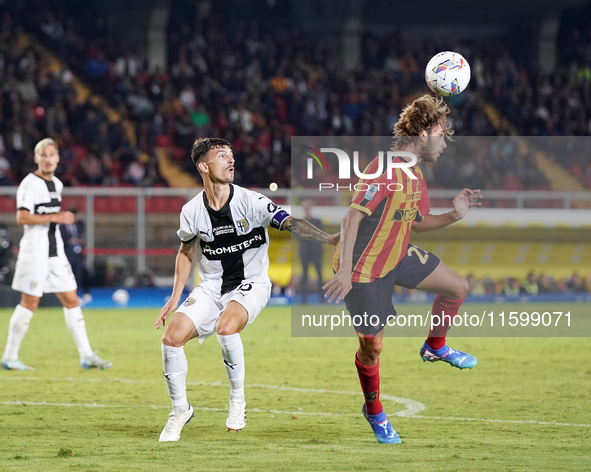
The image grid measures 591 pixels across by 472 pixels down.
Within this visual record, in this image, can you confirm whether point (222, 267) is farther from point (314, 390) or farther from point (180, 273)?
point (314, 390)

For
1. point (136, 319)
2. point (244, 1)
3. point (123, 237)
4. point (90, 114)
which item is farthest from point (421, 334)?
point (244, 1)

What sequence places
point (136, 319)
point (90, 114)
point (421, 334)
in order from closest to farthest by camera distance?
point (421, 334)
point (136, 319)
point (90, 114)

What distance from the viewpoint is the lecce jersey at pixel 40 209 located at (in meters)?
9.80

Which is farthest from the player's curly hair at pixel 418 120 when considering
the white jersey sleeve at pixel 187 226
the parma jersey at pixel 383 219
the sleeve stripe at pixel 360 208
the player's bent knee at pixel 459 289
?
the white jersey sleeve at pixel 187 226

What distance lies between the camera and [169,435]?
20.2 ft

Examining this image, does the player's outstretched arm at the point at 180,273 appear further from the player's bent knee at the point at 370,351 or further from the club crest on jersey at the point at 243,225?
the player's bent knee at the point at 370,351

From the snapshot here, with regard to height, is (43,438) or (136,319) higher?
(43,438)

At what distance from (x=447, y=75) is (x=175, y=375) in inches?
125

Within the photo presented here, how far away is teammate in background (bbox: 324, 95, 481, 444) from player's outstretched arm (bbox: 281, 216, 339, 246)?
9 cm

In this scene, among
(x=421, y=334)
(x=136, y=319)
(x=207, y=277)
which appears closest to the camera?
(x=207, y=277)

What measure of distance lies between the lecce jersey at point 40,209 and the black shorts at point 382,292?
4718 millimetres

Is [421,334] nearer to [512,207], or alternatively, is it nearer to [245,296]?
[512,207]

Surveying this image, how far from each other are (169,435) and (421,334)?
369 inches

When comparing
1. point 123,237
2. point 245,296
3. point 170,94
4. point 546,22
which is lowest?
point 123,237
